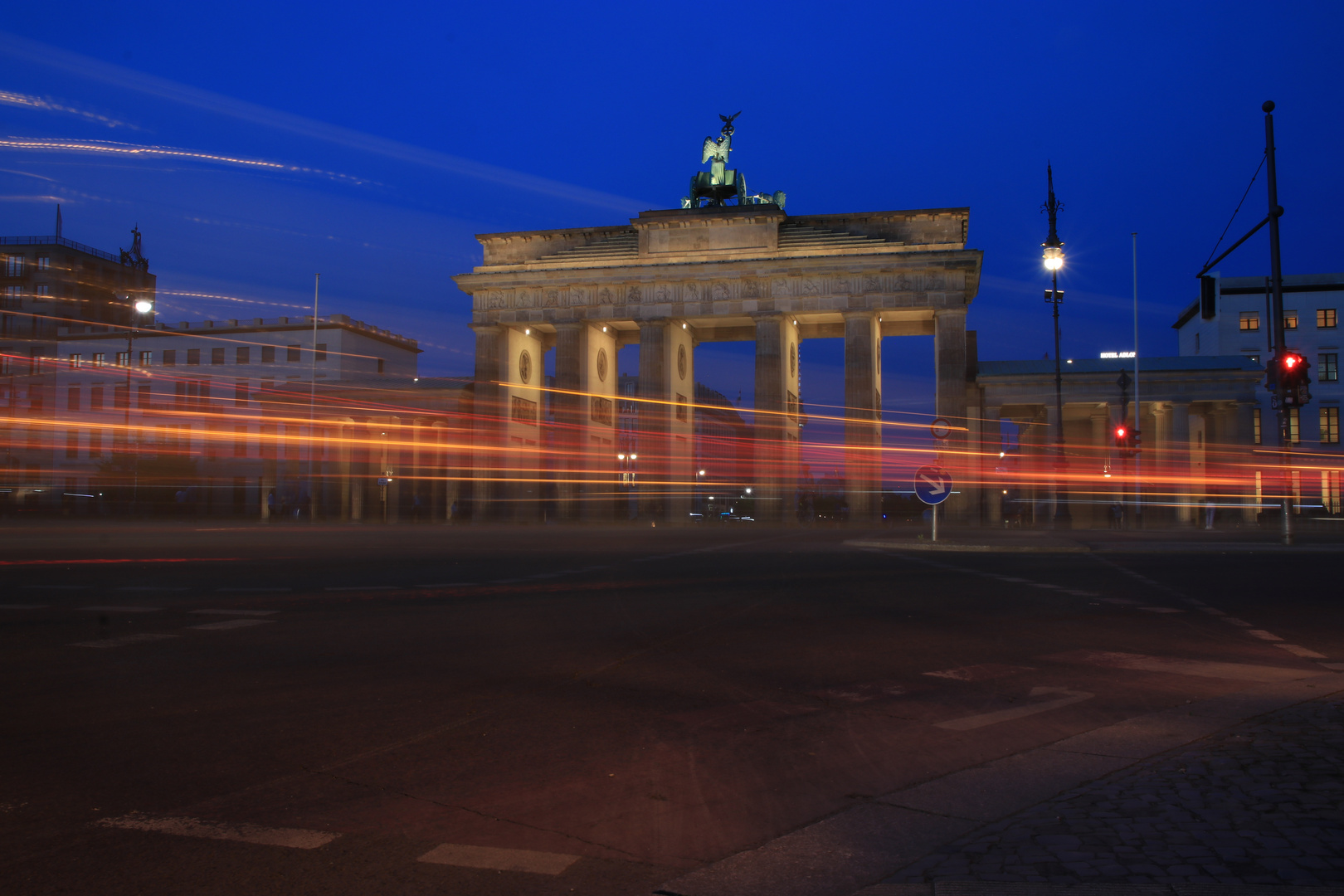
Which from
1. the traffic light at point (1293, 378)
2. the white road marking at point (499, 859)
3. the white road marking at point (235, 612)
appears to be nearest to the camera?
the white road marking at point (499, 859)

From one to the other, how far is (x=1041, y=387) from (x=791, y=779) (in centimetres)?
4727

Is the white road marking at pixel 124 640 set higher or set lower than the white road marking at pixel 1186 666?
higher

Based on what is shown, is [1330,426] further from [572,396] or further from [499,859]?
[499,859]

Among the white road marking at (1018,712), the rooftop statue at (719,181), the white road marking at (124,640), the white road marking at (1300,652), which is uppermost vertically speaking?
the rooftop statue at (719,181)

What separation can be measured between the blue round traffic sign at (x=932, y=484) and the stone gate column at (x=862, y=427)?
23912mm

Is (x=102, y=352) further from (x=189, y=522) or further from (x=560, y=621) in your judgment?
(x=560, y=621)

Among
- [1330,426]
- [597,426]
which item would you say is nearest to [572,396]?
[597,426]

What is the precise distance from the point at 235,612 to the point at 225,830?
773cm

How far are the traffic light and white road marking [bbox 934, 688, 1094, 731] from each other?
18834 millimetres

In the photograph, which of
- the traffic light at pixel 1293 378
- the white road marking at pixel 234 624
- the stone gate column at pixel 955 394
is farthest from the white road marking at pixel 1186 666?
the stone gate column at pixel 955 394

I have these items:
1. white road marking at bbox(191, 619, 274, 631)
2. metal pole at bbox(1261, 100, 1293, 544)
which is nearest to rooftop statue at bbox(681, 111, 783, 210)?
metal pole at bbox(1261, 100, 1293, 544)

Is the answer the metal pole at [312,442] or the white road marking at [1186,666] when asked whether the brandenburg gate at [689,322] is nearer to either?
the metal pole at [312,442]

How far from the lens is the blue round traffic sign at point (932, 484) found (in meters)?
23.3

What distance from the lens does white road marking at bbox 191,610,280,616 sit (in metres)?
10.6
